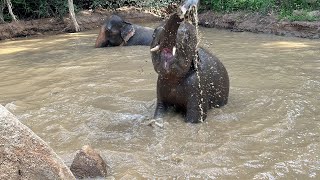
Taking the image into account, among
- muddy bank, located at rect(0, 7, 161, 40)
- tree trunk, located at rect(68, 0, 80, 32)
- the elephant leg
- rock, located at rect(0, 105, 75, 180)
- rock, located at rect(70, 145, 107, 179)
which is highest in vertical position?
rock, located at rect(0, 105, 75, 180)

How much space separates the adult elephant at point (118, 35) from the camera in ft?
38.0

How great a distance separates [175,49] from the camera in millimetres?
4492

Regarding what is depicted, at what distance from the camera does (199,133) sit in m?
4.66

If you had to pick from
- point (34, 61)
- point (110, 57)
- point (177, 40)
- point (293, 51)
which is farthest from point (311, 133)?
point (34, 61)

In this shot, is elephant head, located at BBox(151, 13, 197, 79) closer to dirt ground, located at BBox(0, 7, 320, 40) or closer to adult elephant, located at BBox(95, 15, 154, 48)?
adult elephant, located at BBox(95, 15, 154, 48)

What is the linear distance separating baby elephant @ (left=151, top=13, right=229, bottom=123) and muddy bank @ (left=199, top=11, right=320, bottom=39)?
7298 mm

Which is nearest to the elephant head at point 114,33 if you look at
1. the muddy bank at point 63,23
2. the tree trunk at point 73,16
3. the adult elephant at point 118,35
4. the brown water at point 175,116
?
the adult elephant at point 118,35

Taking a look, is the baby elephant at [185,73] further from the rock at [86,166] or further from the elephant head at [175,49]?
the rock at [86,166]

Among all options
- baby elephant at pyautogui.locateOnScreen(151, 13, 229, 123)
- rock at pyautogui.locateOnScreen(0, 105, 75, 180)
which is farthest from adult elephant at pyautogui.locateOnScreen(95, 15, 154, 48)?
rock at pyautogui.locateOnScreen(0, 105, 75, 180)

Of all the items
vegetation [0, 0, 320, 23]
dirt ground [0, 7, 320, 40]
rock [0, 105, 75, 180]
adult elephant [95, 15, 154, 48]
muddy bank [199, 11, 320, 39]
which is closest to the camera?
rock [0, 105, 75, 180]

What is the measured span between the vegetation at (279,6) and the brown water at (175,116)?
338 centimetres

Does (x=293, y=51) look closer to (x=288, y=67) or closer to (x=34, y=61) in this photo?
(x=288, y=67)

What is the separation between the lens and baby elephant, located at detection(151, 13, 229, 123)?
14.9 ft

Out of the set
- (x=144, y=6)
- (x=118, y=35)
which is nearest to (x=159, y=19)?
(x=144, y=6)
